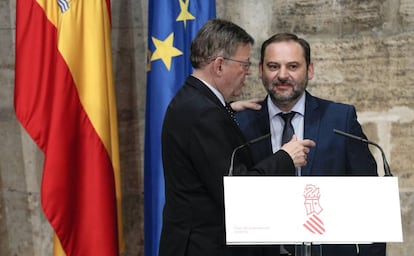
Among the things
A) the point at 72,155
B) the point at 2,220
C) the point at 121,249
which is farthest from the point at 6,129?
the point at 121,249

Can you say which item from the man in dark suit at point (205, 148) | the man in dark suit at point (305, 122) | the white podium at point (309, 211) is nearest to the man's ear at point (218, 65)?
the man in dark suit at point (205, 148)

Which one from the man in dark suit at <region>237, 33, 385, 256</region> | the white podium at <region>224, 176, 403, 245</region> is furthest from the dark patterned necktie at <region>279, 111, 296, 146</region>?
the white podium at <region>224, 176, 403, 245</region>

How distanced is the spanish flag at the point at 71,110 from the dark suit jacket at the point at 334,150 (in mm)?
1015

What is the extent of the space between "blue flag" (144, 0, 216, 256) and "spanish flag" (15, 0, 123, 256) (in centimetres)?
21

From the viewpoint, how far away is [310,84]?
3.47 meters

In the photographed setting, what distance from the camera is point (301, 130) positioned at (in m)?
2.44

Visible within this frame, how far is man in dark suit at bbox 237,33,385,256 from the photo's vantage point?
2350 mm

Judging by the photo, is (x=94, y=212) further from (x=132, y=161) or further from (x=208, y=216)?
(x=208, y=216)

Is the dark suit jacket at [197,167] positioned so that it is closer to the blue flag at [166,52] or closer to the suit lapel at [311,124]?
the suit lapel at [311,124]

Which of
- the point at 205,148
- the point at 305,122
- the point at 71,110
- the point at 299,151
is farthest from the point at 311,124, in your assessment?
the point at 71,110

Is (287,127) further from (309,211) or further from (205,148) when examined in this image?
(309,211)

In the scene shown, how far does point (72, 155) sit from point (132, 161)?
0.56m

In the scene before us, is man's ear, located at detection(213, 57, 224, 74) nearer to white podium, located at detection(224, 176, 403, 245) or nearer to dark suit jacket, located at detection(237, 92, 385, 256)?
dark suit jacket, located at detection(237, 92, 385, 256)

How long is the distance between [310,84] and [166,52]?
2.68 feet
